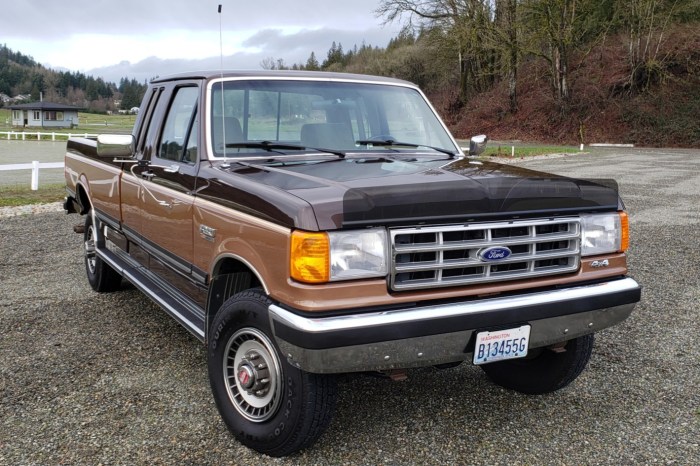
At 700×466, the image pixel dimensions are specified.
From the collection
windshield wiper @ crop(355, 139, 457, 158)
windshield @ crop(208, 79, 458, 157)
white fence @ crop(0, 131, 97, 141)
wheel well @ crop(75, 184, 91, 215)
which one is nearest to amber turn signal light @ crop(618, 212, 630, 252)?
windshield wiper @ crop(355, 139, 457, 158)

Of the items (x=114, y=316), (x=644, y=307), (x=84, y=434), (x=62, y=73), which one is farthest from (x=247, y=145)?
(x=62, y=73)

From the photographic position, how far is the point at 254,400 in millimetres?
3107

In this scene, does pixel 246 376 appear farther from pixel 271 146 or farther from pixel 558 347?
pixel 558 347

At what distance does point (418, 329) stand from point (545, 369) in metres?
1.43

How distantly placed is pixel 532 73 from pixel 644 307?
43.6 metres

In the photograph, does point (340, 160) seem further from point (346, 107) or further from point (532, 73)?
point (532, 73)

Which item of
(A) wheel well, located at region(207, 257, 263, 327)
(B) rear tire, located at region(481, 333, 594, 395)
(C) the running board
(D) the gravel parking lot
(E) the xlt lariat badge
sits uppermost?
(E) the xlt lariat badge

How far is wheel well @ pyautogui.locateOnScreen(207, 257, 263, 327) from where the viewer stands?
3.31 metres

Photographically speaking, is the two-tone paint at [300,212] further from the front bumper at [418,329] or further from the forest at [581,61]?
the forest at [581,61]

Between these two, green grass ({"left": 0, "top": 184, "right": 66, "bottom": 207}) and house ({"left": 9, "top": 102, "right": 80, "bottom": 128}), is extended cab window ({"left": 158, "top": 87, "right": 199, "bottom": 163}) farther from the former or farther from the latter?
house ({"left": 9, "top": 102, "right": 80, "bottom": 128})

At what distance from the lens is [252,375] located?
301cm

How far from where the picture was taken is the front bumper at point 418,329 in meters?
2.60

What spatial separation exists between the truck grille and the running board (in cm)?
131

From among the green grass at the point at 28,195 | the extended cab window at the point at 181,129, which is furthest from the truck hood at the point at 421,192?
the green grass at the point at 28,195
